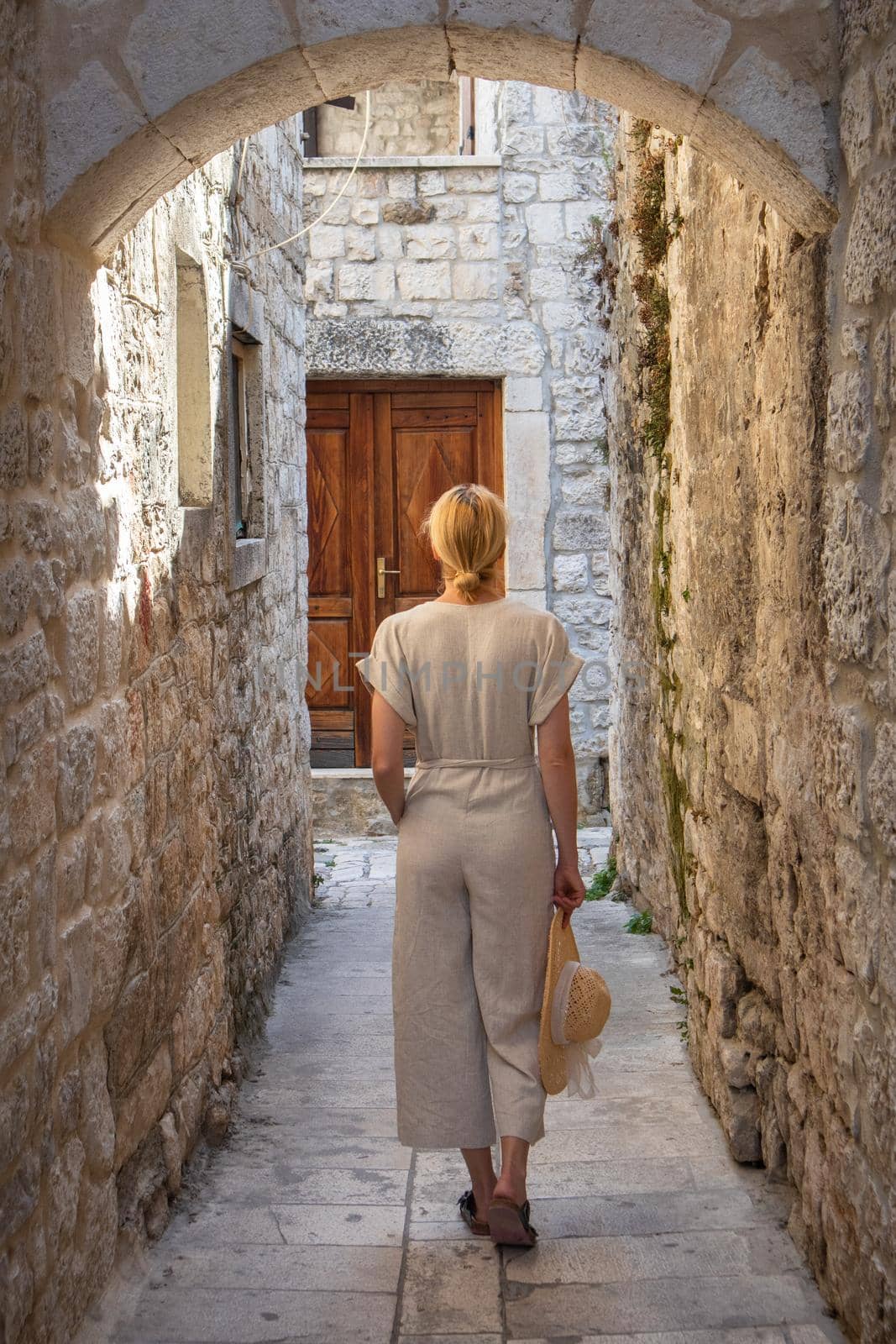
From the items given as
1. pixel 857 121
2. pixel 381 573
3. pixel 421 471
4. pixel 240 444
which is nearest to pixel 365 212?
pixel 421 471

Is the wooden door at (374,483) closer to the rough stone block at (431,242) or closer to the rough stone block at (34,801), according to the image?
the rough stone block at (431,242)

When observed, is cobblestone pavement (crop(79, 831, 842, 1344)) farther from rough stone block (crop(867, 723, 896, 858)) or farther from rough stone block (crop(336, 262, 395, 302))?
rough stone block (crop(336, 262, 395, 302))

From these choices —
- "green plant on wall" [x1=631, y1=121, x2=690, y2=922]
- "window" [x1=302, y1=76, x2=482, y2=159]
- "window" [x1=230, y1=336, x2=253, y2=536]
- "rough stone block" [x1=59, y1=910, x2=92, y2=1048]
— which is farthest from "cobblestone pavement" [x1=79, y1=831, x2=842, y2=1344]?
"window" [x1=302, y1=76, x2=482, y2=159]

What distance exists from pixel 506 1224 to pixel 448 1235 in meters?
0.19

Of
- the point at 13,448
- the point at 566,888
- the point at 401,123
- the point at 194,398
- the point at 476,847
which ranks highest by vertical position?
the point at 401,123

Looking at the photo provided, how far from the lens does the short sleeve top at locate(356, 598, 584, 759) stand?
9.84 ft

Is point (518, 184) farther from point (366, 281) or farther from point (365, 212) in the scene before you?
point (366, 281)

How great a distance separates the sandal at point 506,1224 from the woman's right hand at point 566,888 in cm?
57

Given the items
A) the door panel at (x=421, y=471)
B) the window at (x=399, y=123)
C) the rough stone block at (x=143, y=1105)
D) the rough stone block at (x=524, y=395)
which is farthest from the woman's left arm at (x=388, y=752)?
the window at (x=399, y=123)

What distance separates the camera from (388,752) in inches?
120

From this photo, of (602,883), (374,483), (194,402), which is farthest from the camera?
(374,483)

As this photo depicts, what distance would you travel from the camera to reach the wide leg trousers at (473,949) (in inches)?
117

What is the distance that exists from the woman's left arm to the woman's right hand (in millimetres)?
362

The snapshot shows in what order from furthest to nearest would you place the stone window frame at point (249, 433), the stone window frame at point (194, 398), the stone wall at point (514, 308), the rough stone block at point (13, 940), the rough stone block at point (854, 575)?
the stone wall at point (514, 308) → the stone window frame at point (249, 433) → the stone window frame at point (194, 398) → the rough stone block at point (854, 575) → the rough stone block at point (13, 940)
